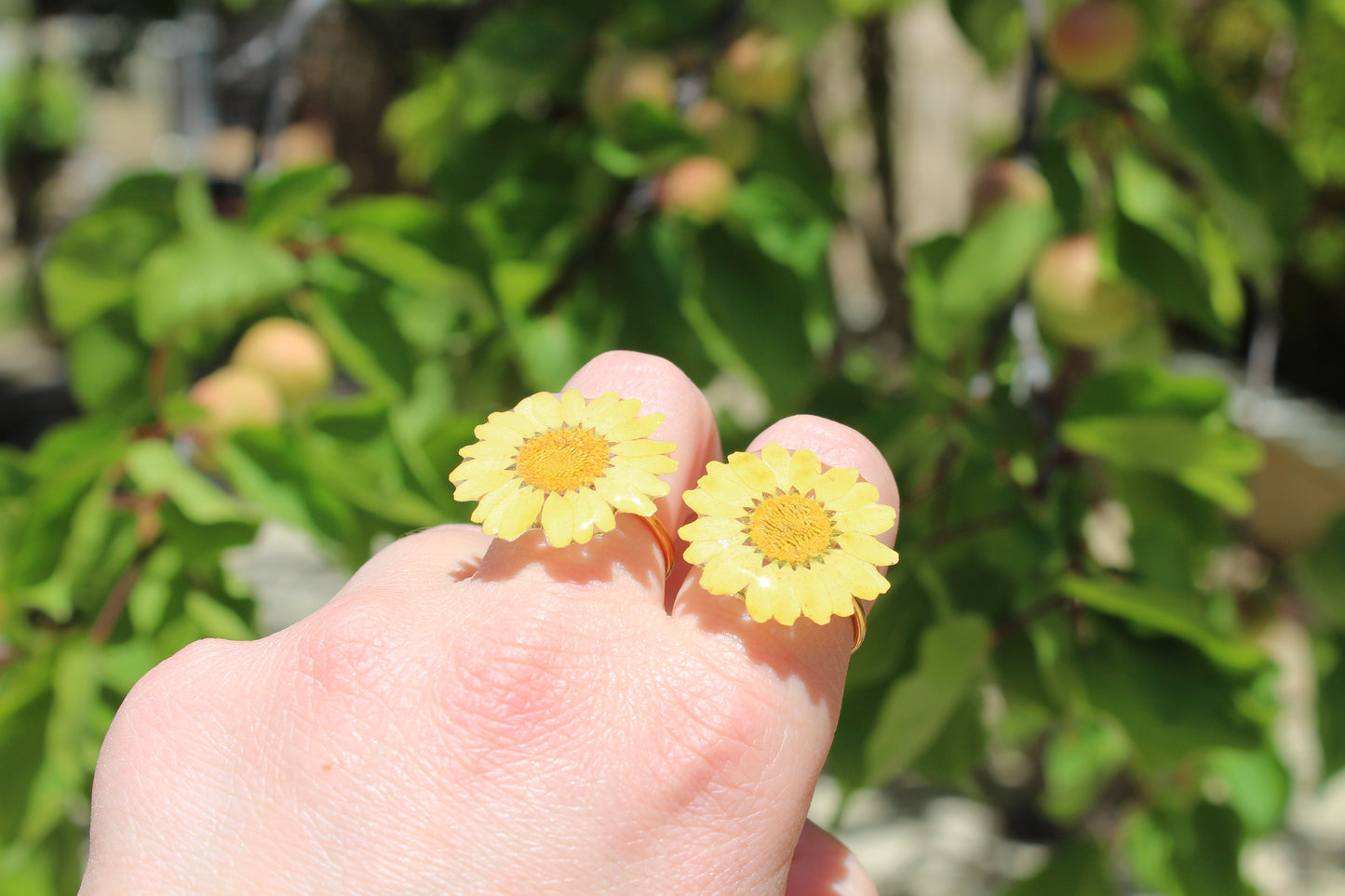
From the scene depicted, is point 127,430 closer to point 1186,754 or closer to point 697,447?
point 697,447

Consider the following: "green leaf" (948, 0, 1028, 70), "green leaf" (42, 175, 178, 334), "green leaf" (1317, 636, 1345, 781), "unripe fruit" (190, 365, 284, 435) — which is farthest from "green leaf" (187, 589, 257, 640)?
"green leaf" (1317, 636, 1345, 781)

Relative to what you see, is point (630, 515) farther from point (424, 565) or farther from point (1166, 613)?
point (1166, 613)

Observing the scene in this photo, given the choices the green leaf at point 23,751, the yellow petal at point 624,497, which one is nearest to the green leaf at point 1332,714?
the yellow petal at point 624,497

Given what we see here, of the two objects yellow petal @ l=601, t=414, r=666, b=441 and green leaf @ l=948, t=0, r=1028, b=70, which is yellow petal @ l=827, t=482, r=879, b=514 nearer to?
yellow petal @ l=601, t=414, r=666, b=441

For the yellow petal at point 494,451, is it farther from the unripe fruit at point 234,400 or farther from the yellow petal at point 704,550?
the unripe fruit at point 234,400

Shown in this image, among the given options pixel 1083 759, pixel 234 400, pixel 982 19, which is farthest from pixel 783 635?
pixel 1083 759
